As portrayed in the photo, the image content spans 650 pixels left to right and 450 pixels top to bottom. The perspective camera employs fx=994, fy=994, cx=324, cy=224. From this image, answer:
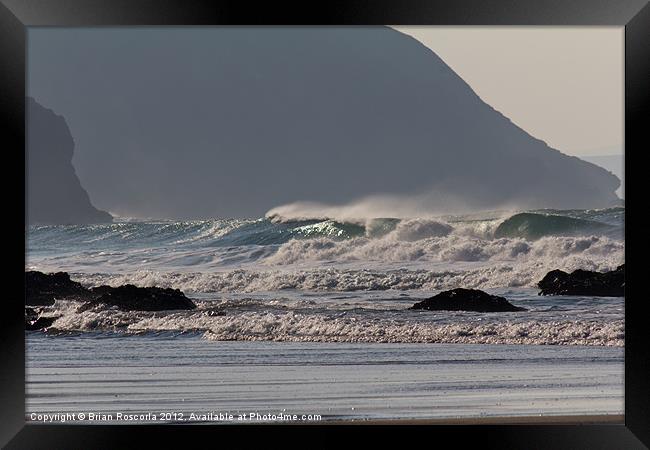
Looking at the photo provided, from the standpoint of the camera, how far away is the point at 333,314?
640cm

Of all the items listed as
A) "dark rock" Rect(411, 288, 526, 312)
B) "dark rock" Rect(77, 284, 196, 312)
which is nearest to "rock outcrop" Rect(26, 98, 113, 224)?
"dark rock" Rect(77, 284, 196, 312)

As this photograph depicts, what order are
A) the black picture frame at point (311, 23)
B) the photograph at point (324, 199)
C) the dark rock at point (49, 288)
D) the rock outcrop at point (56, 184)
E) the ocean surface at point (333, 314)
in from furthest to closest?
the rock outcrop at point (56, 184) → the dark rock at point (49, 288) → the photograph at point (324, 199) → the ocean surface at point (333, 314) → the black picture frame at point (311, 23)

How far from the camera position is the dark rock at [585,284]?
637 cm

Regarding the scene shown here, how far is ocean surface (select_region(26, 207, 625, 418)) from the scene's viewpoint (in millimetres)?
5707

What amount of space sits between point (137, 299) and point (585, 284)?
2.90m

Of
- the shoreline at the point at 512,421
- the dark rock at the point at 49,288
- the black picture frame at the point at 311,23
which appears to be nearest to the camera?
the black picture frame at the point at 311,23

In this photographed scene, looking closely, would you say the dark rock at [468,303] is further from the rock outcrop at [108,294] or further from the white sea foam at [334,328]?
the rock outcrop at [108,294]

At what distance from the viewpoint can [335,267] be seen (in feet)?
21.5

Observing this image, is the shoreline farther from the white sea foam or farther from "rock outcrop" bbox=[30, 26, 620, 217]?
"rock outcrop" bbox=[30, 26, 620, 217]

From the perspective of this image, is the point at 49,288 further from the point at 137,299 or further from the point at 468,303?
the point at 468,303

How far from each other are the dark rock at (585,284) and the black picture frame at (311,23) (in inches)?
68.4

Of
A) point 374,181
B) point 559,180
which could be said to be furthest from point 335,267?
point 559,180

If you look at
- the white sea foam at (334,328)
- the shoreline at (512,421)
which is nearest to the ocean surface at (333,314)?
the white sea foam at (334,328)

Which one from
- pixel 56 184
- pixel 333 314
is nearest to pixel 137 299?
pixel 56 184
